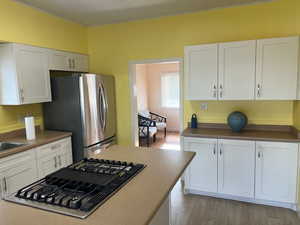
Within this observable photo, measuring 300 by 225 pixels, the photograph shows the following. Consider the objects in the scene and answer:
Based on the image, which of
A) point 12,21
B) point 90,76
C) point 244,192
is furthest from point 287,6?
point 12,21

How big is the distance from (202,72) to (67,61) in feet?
6.99

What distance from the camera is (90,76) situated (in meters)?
3.22

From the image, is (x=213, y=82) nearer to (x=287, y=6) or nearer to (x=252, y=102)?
(x=252, y=102)

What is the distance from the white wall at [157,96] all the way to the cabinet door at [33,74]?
4.54 m

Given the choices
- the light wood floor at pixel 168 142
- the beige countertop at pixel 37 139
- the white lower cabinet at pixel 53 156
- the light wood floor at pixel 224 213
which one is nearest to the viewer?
the beige countertop at pixel 37 139

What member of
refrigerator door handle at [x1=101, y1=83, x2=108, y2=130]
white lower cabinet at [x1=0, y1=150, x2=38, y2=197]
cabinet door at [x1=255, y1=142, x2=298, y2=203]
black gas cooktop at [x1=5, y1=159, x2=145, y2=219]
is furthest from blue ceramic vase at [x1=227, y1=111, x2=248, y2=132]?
white lower cabinet at [x1=0, y1=150, x2=38, y2=197]

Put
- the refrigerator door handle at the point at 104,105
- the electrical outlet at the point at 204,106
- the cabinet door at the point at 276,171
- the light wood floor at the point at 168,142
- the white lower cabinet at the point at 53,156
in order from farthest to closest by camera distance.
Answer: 1. the light wood floor at the point at 168,142
2. the refrigerator door handle at the point at 104,105
3. the electrical outlet at the point at 204,106
4. the white lower cabinet at the point at 53,156
5. the cabinet door at the point at 276,171

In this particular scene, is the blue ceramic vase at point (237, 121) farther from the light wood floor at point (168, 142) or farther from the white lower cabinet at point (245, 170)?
the light wood floor at point (168, 142)

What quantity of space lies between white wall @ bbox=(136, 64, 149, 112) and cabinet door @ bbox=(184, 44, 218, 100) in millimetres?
3793

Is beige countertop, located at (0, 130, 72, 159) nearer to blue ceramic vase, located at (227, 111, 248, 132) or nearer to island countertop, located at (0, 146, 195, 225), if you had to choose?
island countertop, located at (0, 146, 195, 225)

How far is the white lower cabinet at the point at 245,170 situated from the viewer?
2662 mm

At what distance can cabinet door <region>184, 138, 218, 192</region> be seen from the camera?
2959mm

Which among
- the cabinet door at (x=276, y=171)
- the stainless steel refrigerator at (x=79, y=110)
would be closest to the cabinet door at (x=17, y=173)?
the stainless steel refrigerator at (x=79, y=110)

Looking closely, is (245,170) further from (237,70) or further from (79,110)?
(79,110)
